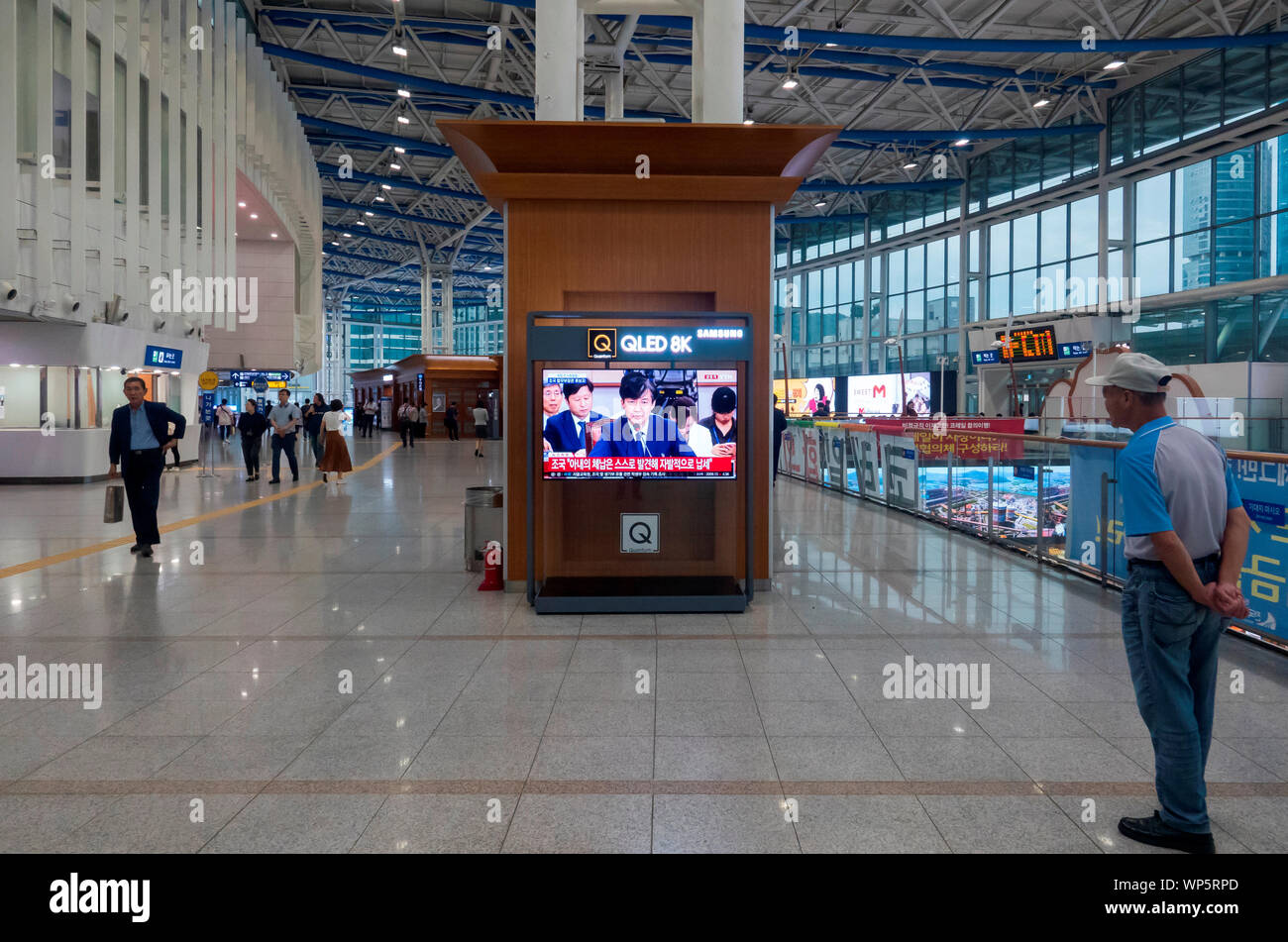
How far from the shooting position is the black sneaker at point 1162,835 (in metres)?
3.08

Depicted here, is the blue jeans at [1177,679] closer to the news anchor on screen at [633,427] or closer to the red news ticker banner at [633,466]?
the red news ticker banner at [633,466]

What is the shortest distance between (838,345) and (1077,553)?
121 feet

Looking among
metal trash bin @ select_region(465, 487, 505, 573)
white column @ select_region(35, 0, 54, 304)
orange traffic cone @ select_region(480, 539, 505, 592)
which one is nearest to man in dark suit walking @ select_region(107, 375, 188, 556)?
metal trash bin @ select_region(465, 487, 505, 573)

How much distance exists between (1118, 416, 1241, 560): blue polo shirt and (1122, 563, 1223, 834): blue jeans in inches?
4.9

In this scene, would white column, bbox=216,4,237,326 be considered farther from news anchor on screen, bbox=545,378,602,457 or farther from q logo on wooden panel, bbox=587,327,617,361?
q logo on wooden panel, bbox=587,327,617,361

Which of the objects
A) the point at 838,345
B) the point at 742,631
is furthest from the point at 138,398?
the point at 838,345

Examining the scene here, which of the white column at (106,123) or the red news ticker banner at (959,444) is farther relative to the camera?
the white column at (106,123)

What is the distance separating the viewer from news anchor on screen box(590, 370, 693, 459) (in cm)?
699

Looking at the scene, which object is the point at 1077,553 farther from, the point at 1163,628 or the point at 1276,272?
the point at 1276,272

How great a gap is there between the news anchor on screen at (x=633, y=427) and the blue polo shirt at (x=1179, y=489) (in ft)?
14.0

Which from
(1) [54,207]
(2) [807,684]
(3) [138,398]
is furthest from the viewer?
(1) [54,207]
